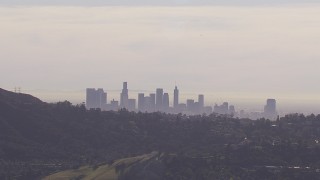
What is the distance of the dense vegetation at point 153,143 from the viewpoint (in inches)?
3073

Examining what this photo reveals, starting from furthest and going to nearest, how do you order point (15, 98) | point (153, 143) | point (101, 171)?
point (15, 98), point (153, 143), point (101, 171)

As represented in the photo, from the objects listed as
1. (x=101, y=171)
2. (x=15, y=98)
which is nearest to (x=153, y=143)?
(x=15, y=98)

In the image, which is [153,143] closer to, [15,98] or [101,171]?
[15,98]

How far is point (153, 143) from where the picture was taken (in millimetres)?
103750

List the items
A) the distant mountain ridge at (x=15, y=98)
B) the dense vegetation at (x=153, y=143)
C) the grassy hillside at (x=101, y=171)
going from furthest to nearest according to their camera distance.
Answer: the distant mountain ridge at (x=15, y=98) → the dense vegetation at (x=153, y=143) → the grassy hillside at (x=101, y=171)

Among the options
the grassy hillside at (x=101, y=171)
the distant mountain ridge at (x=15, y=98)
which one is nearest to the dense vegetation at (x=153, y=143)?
the distant mountain ridge at (x=15, y=98)

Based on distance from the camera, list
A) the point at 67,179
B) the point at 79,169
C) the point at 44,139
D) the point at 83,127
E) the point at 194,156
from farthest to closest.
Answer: the point at 83,127, the point at 44,139, the point at 194,156, the point at 79,169, the point at 67,179

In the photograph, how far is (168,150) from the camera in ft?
298

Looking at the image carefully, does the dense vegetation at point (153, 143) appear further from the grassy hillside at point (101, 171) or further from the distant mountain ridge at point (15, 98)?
the grassy hillside at point (101, 171)


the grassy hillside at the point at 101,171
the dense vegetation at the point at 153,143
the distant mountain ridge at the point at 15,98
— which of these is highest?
the distant mountain ridge at the point at 15,98

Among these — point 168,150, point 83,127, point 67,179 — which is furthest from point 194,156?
point 83,127

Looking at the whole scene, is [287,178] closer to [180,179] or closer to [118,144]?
[180,179]

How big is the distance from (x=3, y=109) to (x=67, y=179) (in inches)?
1494

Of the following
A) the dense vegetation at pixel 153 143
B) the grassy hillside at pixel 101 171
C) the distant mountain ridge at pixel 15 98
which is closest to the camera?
the grassy hillside at pixel 101 171
